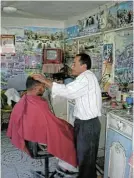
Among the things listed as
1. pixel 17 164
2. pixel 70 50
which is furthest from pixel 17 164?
pixel 70 50

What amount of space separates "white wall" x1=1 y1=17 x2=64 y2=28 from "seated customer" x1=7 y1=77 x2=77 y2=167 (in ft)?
8.10

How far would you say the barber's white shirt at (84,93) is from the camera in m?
1.91

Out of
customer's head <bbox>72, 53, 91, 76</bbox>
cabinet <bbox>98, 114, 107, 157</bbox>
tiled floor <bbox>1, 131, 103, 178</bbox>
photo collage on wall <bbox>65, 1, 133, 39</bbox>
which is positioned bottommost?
tiled floor <bbox>1, 131, 103, 178</bbox>

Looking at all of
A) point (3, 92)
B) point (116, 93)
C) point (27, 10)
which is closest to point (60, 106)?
point (3, 92)

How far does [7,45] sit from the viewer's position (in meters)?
4.21

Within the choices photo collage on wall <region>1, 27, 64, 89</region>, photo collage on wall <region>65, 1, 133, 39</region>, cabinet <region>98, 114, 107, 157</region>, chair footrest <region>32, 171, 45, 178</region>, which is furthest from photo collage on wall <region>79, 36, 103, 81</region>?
chair footrest <region>32, 171, 45, 178</region>

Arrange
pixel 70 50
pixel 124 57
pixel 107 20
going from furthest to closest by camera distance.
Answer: pixel 70 50, pixel 107 20, pixel 124 57

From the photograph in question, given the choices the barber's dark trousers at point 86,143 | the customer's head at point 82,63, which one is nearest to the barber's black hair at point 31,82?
the customer's head at point 82,63

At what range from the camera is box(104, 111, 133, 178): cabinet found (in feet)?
6.24

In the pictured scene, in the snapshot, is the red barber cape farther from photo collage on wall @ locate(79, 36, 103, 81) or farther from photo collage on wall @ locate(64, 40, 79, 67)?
photo collage on wall @ locate(64, 40, 79, 67)

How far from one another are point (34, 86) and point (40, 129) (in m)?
0.39

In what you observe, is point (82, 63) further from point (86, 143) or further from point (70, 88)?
point (86, 143)

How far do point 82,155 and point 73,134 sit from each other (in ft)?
0.69

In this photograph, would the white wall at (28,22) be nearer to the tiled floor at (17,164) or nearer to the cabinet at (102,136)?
the tiled floor at (17,164)
